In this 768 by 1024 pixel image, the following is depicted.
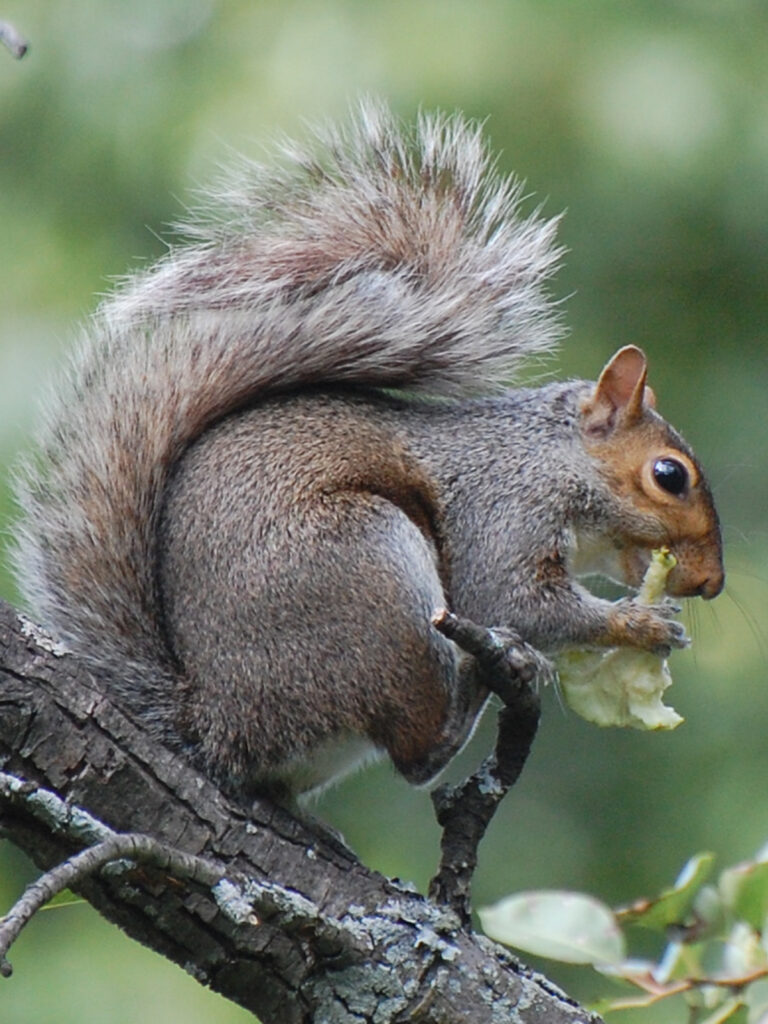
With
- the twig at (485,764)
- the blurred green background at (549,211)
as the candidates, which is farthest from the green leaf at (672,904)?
the blurred green background at (549,211)

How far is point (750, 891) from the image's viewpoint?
1929mm

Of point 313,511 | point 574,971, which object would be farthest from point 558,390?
point 574,971

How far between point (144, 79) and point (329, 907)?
7.96 feet

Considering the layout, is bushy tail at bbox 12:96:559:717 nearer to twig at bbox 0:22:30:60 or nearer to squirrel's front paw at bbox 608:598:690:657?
squirrel's front paw at bbox 608:598:690:657

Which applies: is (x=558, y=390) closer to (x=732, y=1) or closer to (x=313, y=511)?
(x=313, y=511)

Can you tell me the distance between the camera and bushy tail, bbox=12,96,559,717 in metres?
2.03

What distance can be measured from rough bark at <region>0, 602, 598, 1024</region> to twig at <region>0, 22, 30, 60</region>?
2.12 ft

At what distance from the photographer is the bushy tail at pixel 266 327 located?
Result: 2.03m

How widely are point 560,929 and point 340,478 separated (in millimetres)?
666

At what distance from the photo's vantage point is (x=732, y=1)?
3908mm

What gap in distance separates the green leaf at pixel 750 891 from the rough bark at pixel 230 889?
0.78 feet

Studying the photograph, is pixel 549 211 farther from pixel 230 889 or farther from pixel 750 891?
pixel 230 889

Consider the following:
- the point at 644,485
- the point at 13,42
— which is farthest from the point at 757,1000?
the point at 13,42

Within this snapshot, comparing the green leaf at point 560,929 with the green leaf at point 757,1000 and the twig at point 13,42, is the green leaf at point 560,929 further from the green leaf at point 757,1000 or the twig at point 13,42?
the twig at point 13,42
